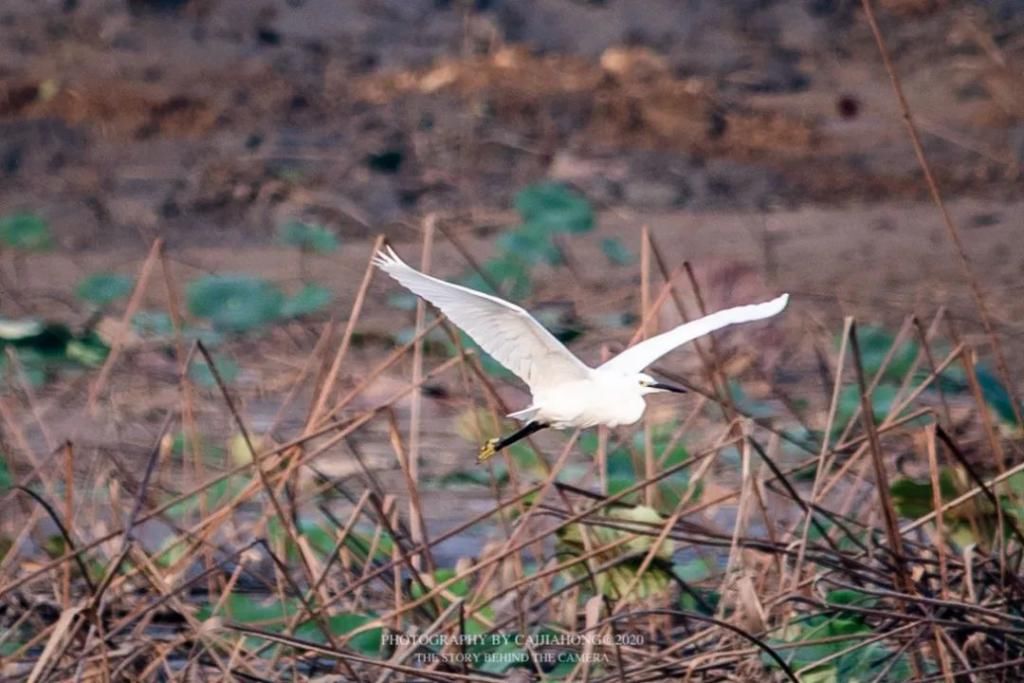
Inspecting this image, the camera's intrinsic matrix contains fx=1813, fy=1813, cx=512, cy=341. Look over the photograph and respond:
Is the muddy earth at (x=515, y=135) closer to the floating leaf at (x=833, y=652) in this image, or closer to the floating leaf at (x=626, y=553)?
the floating leaf at (x=626, y=553)

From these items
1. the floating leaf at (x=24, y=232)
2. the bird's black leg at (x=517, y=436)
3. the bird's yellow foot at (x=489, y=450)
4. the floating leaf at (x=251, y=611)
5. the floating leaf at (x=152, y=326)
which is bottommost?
the floating leaf at (x=24, y=232)

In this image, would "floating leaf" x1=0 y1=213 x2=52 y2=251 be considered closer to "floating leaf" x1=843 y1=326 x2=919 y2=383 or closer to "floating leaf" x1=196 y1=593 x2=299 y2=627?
"floating leaf" x1=843 y1=326 x2=919 y2=383

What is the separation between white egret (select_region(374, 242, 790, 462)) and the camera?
3178 mm

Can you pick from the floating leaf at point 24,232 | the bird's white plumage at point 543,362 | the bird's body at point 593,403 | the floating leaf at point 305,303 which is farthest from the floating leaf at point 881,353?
the floating leaf at point 24,232

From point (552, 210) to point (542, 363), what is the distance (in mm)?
4509

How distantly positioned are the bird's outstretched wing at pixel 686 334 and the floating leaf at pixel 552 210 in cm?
411

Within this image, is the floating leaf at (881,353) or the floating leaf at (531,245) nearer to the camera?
the floating leaf at (881,353)

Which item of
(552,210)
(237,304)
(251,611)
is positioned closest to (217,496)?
(251,611)

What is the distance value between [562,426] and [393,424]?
0.75 metres

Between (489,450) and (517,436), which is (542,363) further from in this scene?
(489,450)

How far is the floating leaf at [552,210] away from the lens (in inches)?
302

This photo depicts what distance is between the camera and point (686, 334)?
3.49 m

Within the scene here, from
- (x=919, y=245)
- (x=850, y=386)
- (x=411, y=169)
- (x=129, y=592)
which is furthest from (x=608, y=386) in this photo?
(x=411, y=169)

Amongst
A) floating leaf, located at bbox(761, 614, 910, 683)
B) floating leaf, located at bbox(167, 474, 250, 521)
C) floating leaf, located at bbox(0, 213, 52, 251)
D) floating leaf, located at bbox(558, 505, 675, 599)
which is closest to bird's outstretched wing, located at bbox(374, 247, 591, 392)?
floating leaf, located at bbox(558, 505, 675, 599)
